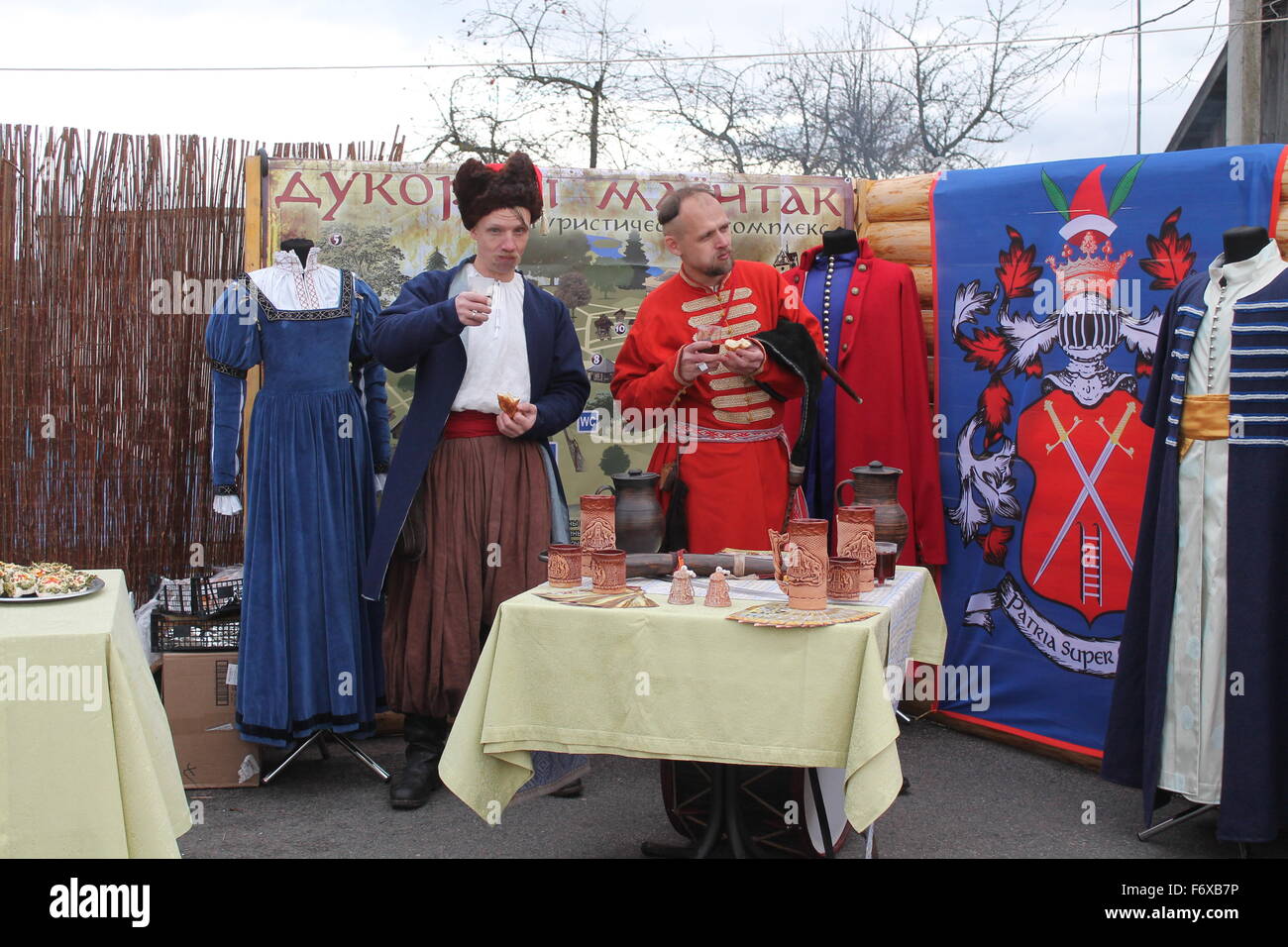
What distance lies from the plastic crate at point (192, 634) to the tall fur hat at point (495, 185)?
1.75m

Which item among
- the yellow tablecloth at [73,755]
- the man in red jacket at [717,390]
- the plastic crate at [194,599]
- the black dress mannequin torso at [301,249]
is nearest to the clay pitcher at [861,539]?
the man in red jacket at [717,390]

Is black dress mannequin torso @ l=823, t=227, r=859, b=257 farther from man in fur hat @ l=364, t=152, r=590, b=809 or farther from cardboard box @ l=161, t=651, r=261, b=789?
cardboard box @ l=161, t=651, r=261, b=789

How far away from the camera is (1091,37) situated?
781cm

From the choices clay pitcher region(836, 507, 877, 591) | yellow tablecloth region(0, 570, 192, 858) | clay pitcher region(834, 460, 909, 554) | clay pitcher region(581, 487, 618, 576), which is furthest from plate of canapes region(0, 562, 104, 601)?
clay pitcher region(834, 460, 909, 554)

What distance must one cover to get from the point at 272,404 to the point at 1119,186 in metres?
3.07

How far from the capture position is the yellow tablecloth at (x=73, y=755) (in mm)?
2529

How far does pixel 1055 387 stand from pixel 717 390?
142 centimetres

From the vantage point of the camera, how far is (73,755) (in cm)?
256

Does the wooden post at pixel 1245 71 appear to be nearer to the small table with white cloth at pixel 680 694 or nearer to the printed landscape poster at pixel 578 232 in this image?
the printed landscape poster at pixel 578 232

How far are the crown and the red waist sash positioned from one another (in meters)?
2.16

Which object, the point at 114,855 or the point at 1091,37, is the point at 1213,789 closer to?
the point at 114,855

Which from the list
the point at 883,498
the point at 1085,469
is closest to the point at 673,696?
the point at 883,498

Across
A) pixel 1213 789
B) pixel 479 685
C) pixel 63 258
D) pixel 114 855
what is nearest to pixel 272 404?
pixel 63 258

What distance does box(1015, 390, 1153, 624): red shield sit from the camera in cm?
438
